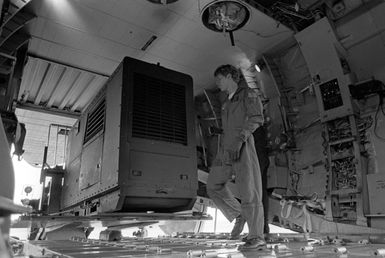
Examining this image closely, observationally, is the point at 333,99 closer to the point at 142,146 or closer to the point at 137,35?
the point at 142,146

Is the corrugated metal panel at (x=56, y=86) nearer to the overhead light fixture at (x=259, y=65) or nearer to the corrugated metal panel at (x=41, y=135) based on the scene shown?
the corrugated metal panel at (x=41, y=135)

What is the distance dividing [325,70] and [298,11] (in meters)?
0.82

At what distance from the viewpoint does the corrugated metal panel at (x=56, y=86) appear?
5.53 m

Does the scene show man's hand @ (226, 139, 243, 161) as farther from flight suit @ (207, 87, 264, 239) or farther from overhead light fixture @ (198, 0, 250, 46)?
overhead light fixture @ (198, 0, 250, 46)

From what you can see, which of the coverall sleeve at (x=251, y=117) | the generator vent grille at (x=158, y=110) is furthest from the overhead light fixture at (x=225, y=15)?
the coverall sleeve at (x=251, y=117)

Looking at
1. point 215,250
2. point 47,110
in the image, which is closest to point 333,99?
point 215,250

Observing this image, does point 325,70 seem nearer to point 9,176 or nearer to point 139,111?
point 139,111

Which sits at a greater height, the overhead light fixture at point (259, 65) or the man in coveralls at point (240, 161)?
the overhead light fixture at point (259, 65)

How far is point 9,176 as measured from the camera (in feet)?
2.87

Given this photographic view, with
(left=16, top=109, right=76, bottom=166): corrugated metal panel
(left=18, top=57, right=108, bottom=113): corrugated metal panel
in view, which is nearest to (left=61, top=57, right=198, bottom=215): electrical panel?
(left=18, top=57, right=108, bottom=113): corrugated metal panel

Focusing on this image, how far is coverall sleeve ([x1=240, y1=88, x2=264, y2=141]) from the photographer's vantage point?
2754mm

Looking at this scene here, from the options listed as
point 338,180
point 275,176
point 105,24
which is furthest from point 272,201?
point 105,24

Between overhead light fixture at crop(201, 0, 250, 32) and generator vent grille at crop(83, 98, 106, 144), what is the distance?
5.28 ft

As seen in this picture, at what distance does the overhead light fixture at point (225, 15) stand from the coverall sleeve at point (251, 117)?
3.78 ft
